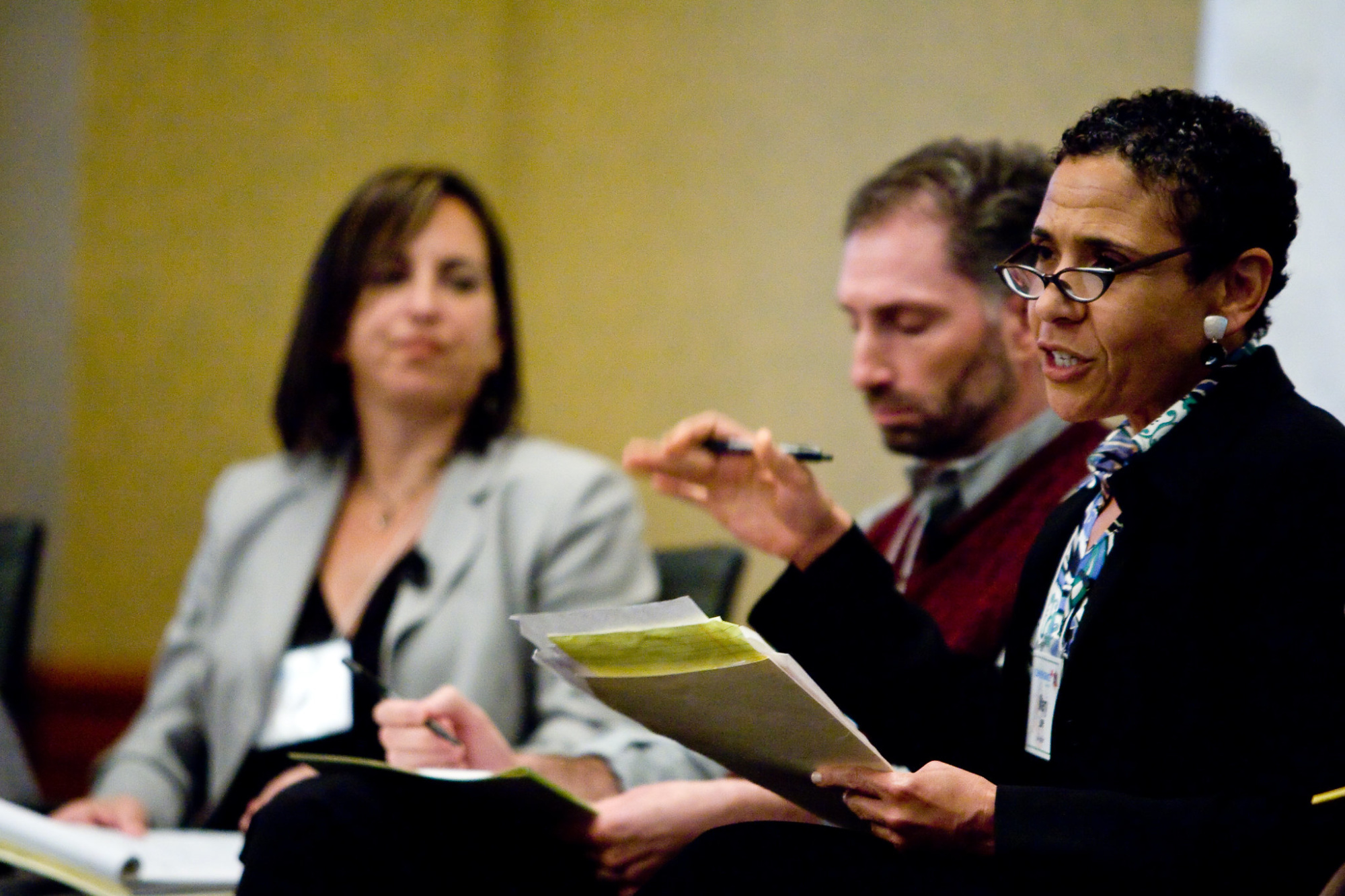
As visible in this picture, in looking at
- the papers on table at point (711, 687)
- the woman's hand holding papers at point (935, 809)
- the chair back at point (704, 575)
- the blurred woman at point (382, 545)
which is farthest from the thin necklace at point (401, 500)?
the woman's hand holding papers at point (935, 809)

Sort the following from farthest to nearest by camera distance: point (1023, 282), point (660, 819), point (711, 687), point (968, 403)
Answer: point (968, 403), point (660, 819), point (1023, 282), point (711, 687)

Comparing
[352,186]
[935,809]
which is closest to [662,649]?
[935,809]

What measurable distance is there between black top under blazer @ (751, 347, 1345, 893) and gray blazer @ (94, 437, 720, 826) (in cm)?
104

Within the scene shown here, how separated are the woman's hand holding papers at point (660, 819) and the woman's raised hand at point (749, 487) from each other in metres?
0.28

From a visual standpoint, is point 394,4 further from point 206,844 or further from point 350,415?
point 206,844

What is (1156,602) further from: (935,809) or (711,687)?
(711,687)

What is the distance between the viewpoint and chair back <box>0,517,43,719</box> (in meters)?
2.38

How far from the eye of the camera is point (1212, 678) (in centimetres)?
101

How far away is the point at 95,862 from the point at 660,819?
2.06ft

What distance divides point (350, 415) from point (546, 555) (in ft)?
1.90

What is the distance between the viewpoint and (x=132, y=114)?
347 centimetres

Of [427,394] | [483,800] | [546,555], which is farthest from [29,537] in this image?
[483,800]

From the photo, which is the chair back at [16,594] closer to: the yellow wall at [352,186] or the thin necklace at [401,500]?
the thin necklace at [401,500]

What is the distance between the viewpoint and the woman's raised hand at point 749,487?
4.72 ft
